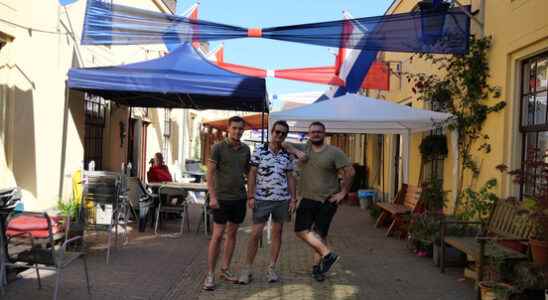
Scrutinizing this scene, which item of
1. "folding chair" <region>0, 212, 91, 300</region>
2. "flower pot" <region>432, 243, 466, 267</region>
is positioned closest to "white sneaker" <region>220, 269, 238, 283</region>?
"folding chair" <region>0, 212, 91, 300</region>

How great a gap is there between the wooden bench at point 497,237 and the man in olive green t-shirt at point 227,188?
2.40 meters

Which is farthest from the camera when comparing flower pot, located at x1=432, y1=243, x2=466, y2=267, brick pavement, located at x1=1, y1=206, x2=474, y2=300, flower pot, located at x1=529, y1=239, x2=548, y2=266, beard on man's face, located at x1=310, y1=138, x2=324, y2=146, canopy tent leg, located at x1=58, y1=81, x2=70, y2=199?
canopy tent leg, located at x1=58, y1=81, x2=70, y2=199

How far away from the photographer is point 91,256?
668cm

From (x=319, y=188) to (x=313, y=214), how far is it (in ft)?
0.99

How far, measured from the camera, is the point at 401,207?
970 centimetres

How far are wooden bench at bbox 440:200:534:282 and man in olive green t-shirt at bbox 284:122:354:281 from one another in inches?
56.6

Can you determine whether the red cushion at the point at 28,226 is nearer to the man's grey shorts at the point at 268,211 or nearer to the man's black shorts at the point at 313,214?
the man's grey shorts at the point at 268,211

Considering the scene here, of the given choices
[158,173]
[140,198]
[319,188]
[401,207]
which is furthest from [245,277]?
[401,207]

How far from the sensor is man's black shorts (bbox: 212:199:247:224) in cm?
540

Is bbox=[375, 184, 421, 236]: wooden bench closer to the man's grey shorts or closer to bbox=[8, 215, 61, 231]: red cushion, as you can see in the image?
the man's grey shorts

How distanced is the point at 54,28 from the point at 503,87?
246 inches

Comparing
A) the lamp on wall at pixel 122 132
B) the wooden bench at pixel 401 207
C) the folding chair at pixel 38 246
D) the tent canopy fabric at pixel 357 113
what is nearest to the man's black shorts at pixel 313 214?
the folding chair at pixel 38 246

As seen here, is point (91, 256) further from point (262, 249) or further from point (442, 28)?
point (442, 28)

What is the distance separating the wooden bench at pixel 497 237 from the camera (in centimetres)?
526
